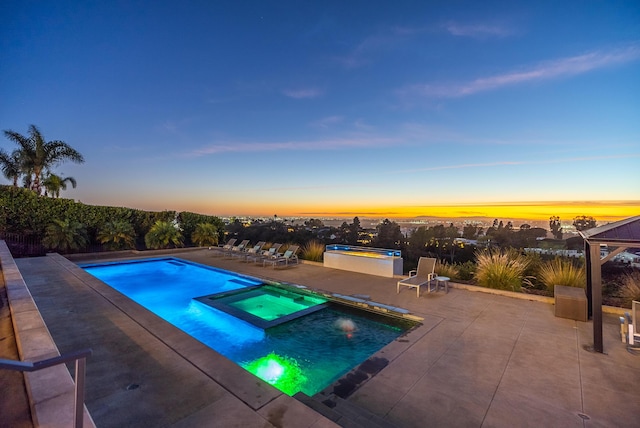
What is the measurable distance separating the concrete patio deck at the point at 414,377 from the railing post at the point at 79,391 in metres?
0.83

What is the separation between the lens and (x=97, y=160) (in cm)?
1655

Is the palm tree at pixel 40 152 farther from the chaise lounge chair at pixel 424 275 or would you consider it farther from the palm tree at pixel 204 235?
the chaise lounge chair at pixel 424 275

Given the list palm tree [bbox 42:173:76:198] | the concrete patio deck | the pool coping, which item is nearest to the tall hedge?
the pool coping

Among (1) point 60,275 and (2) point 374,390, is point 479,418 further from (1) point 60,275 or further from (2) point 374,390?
(1) point 60,275

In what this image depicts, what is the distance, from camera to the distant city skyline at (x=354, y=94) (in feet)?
28.2

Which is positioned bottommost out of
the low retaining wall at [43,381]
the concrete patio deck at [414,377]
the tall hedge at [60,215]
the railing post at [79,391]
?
the concrete patio deck at [414,377]

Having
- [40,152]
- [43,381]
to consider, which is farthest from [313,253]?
[40,152]

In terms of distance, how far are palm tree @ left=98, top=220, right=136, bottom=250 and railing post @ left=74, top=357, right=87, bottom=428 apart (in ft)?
48.8

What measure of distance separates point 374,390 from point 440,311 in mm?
3118

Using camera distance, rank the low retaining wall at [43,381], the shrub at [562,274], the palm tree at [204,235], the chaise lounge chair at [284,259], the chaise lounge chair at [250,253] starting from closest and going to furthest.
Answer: the low retaining wall at [43,381] < the shrub at [562,274] < the chaise lounge chair at [284,259] < the chaise lounge chair at [250,253] < the palm tree at [204,235]

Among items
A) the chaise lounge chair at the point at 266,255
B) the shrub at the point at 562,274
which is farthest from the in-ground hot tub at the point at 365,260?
the shrub at the point at 562,274

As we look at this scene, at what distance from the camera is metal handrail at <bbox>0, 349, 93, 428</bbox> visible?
1081mm

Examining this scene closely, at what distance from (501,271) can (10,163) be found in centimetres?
2745

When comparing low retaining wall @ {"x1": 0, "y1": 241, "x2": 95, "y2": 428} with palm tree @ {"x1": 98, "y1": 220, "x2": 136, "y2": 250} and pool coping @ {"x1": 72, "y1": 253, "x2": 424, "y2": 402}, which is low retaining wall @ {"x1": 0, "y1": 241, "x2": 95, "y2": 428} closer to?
pool coping @ {"x1": 72, "y1": 253, "x2": 424, "y2": 402}
